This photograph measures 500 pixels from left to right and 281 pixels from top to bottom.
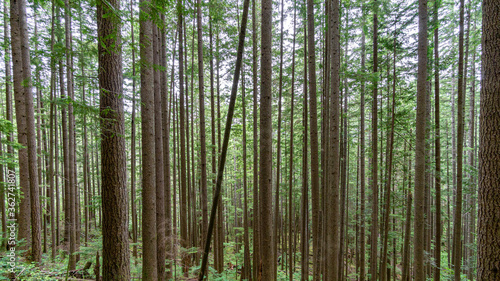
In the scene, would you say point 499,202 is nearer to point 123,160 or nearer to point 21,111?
point 123,160

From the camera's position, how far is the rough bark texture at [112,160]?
3617mm

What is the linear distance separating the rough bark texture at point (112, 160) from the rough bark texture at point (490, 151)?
17.0 feet

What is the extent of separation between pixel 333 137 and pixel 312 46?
2437 millimetres

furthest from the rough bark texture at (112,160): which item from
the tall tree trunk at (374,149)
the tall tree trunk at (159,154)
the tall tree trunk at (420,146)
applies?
the tall tree trunk at (420,146)

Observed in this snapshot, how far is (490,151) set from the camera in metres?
2.55

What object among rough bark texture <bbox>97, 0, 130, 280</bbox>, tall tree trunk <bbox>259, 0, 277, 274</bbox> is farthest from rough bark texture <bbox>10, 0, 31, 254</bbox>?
tall tree trunk <bbox>259, 0, 277, 274</bbox>

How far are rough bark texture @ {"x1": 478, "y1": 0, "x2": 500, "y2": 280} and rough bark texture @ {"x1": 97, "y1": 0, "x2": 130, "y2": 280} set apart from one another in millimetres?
5168

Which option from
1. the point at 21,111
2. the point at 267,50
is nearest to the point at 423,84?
the point at 267,50

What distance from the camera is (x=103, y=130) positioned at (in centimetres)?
374

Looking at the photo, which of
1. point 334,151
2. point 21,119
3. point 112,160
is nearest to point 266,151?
point 334,151

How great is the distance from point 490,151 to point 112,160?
17.7 feet

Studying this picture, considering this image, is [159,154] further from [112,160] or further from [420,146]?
[420,146]

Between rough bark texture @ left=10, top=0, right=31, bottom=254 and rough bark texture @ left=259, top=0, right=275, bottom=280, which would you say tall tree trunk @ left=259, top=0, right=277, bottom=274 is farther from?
rough bark texture @ left=10, top=0, right=31, bottom=254

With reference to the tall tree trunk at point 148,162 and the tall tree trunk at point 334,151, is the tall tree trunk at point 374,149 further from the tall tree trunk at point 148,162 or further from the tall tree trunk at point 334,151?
the tall tree trunk at point 148,162
